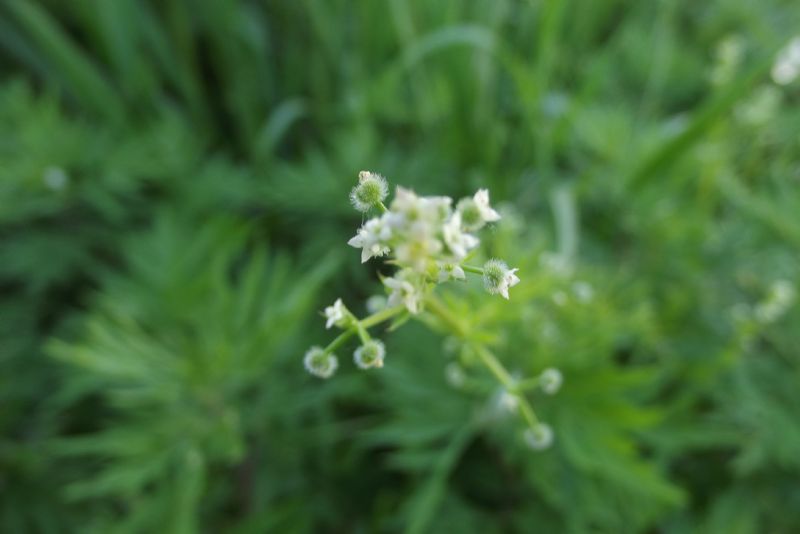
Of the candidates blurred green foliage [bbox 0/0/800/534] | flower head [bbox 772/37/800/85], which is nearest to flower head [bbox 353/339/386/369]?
blurred green foliage [bbox 0/0/800/534]

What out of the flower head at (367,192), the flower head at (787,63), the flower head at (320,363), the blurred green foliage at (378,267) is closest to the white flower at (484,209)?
the flower head at (367,192)

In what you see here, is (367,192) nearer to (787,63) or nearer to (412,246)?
(412,246)

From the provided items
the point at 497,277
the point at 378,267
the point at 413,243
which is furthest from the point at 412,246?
the point at 378,267

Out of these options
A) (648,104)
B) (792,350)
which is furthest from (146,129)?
(792,350)

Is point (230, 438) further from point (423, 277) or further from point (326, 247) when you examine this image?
point (423, 277)

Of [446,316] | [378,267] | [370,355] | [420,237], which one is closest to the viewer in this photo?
[420,237]

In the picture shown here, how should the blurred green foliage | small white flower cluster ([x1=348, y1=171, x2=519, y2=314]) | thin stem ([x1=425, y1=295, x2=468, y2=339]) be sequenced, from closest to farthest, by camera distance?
small white flower cluster ([x1=348, y1=171, x2=519, y2=314]) → thin stem ([x1=425, y1=295, x2=468, y2=339]) → the blurred green foliage

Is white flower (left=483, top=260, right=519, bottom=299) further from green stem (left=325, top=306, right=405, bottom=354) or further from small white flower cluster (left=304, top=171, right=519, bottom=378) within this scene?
green stem (left=325, top=306, right=405, bottom=354)
